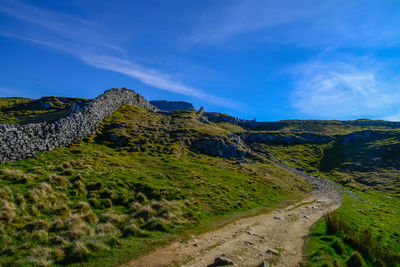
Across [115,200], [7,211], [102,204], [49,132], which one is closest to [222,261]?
[102,204]

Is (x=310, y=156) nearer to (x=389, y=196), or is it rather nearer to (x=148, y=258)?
(x=389, y=196)

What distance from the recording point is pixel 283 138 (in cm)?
14725

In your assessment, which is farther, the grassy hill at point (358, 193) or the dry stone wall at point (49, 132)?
the dry stone wall at point (49, 132)

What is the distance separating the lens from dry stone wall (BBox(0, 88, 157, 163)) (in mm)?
25703

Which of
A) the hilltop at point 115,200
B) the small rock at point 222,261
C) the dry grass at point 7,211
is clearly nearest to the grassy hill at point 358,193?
the hilltop at point 115,200

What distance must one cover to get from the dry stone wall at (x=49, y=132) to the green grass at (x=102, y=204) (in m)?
1.60

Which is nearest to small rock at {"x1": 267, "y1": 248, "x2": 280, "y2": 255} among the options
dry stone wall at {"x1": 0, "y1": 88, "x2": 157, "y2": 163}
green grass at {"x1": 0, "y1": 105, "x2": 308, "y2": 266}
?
green grass at {"x1": 0, "y1": 105, "x2": 308, "y2": 266}

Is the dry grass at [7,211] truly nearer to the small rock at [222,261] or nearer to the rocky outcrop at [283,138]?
the small rock at [222,261]

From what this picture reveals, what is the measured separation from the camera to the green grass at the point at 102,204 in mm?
12812

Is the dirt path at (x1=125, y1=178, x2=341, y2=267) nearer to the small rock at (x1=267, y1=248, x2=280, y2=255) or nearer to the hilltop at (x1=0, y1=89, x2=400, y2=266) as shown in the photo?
the small rock at (x1=267, y1=248, x2=280, y2=255)

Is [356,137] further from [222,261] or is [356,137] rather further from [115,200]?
[115,200]

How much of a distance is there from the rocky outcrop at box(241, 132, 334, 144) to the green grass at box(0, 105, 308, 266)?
10558cm

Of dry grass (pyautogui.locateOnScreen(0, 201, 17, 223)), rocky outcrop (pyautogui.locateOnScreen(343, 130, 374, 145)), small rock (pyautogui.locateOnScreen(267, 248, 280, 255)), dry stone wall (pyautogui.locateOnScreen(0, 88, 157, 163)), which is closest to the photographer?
dry grass (pyautogui.locateOnScreen(0, 201, 17, 223))

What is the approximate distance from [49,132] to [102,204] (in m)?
Result: 20.9
